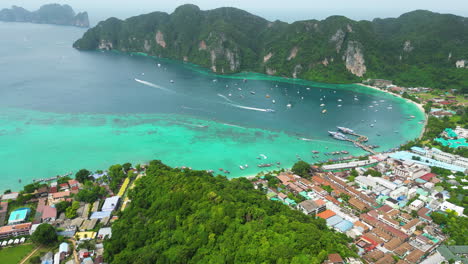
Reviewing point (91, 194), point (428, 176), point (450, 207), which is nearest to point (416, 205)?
point (450, 207)

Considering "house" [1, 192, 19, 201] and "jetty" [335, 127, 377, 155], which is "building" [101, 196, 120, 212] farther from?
"jetty" [335, 127, 377, 155]

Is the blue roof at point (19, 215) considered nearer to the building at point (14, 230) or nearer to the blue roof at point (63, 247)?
the building at point (14, 230)

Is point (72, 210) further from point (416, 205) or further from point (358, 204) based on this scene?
point (416, 205)

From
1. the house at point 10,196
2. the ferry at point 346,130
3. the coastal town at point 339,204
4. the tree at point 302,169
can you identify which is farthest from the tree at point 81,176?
the ferry at point 346,130

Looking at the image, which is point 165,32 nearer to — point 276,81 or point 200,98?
point 276,81

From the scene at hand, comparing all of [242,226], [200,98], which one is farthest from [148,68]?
[242,226]

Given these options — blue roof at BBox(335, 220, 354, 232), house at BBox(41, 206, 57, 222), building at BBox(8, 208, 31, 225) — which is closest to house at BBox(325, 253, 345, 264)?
blue roof at BBox(335, 220, 354, 232)
